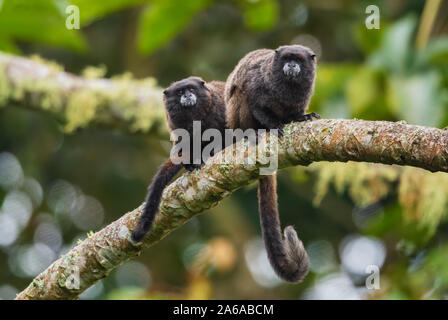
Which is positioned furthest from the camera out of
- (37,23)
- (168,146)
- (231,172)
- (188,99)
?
(168,146)

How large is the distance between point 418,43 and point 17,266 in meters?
7.55

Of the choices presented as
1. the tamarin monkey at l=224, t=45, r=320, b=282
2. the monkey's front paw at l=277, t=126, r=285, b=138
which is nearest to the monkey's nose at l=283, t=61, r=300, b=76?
the tamarin monkey at l=224, t=45, r=320, b=282

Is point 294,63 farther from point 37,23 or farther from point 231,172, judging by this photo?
point 37,23

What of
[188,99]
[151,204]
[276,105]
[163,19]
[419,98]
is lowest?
[151,204]

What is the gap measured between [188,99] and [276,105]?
621mm

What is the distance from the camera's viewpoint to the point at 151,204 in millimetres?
3756

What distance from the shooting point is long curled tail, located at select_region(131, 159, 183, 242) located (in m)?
3.68

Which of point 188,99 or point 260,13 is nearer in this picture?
point 188,99

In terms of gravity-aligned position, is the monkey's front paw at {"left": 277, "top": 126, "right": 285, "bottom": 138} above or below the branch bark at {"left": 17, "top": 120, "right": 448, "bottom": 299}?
above

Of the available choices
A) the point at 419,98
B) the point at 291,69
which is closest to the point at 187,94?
the point at 291,69

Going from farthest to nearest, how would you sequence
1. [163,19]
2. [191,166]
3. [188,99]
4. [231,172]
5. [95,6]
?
[163,19] → [95,6] → [188,99] → [191,166] → [231,172]

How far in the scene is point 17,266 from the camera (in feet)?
34.9

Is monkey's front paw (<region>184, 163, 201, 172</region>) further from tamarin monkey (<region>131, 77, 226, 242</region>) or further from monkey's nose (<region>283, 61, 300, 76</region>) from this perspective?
monkey's nose (<region>283, 61, 300, 76</region>)
